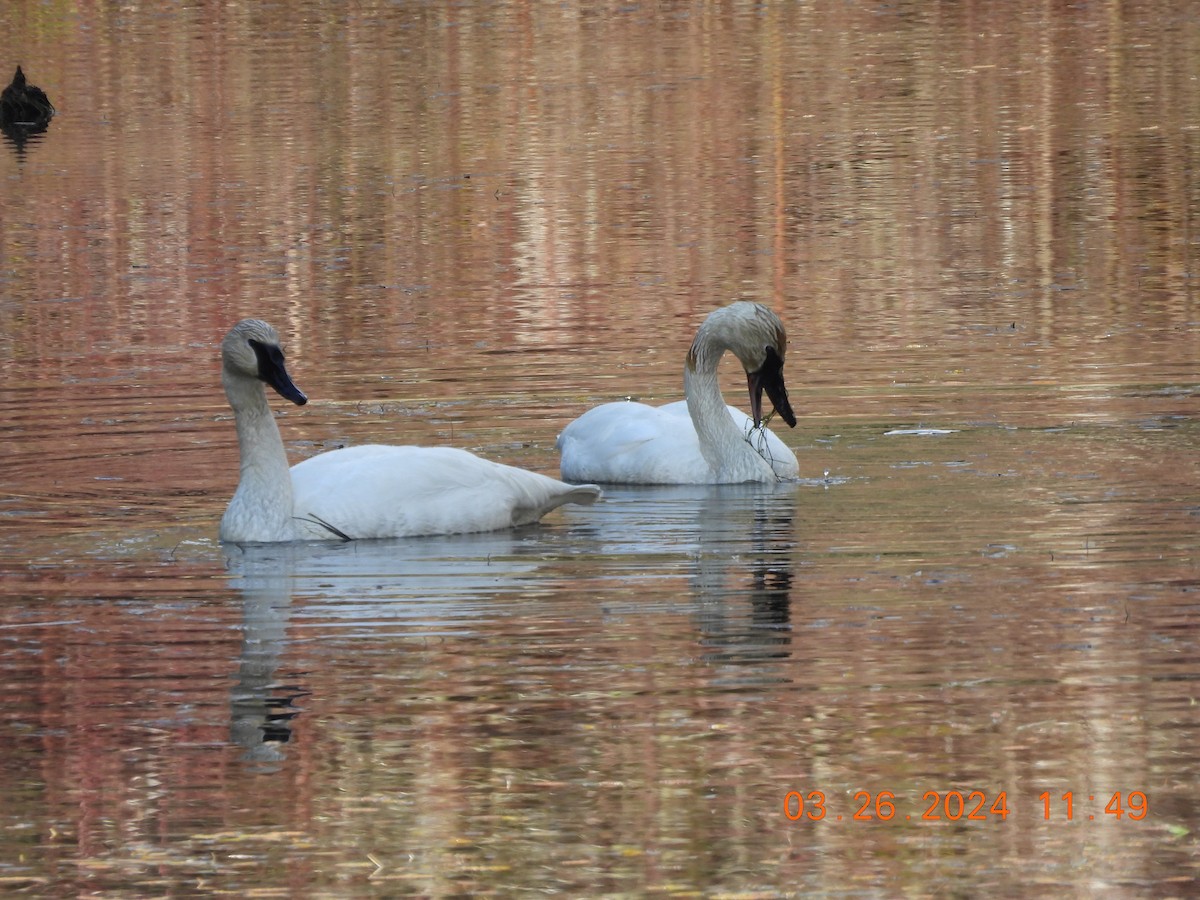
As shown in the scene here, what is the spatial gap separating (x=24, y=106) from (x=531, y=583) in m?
26.0

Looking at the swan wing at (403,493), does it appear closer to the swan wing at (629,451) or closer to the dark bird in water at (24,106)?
the swan wing at (629,451)

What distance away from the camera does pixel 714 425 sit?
12.9m

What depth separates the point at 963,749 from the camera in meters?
7.50

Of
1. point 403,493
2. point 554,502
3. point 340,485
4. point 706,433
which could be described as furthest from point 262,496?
point 706,433

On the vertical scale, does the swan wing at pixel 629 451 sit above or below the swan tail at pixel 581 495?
above

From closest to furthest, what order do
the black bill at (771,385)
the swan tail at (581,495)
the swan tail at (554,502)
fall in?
1. the swan tail at (554,502)
2. the swan tail at (581,495)
3. the black bill at (771,385)

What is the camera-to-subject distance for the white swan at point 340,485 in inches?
436

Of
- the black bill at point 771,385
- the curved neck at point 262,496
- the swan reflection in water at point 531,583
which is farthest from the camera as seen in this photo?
the black bill at point 771,385

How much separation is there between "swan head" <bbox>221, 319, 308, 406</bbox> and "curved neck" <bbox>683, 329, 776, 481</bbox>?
2373 mm

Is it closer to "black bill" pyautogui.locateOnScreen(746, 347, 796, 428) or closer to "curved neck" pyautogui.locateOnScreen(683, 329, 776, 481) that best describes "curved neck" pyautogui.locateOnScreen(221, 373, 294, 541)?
"curved neck" pyautogui.locateOnScreen(683, 329, 776, 481)
